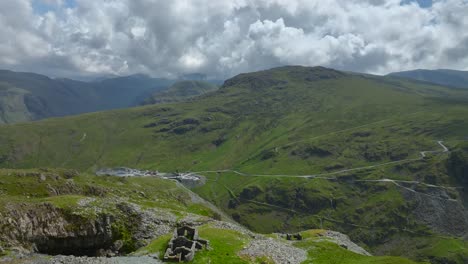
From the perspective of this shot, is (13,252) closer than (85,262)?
No

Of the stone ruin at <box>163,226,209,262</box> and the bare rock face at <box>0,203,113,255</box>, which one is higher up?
the stone ruin at <box>163,226,209,262</box>

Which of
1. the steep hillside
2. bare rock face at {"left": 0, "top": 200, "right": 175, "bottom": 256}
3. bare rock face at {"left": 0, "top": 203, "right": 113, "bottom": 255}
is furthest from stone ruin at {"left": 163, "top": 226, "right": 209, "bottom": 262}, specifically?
bare rock face at {"left": 0, "top": 203, "right": 113, "bottom": 255}

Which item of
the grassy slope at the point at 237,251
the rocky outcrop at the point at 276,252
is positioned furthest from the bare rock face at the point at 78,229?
the rocky outcrop at the point at 276,252

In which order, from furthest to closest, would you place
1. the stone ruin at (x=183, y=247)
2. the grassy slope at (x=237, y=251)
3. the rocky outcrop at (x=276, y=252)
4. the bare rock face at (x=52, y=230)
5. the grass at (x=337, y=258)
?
1. the bare rock face at (x=52, y=230)
2. the grass at (x=337, y=258)
3. the rocky outcrop at (x=276, y=252)
4. the grassy slope at (x=237, y=251)
5. the stone ruin at (x=183, y=247)

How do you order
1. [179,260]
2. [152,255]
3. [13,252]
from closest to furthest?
[179,260], [152,255], [13,252]

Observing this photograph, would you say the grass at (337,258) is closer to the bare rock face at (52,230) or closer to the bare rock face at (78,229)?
the bare rock face at (78,229)

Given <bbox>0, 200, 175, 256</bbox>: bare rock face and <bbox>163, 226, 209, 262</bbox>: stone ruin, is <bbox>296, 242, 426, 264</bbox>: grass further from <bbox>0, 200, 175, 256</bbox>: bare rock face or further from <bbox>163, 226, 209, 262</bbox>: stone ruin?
<bbox>0, 200, 175, 256</bbox>: bare rock face

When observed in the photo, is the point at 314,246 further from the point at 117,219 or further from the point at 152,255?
the point at 117,219

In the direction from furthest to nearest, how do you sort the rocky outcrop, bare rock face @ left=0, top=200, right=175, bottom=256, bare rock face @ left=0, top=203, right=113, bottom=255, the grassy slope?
bare rock face @ left=0, top=200, right=175, bottom=256 < bare rock face @ left=0, top=203, right=113, bottom=255 < the rocky outcrop < the grassy slope

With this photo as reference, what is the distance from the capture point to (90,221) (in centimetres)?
8131

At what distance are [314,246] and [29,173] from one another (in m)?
87.6

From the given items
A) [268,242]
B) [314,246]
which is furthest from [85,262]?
[314,246]

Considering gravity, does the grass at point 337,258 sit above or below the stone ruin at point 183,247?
below

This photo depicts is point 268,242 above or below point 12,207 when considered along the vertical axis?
below
